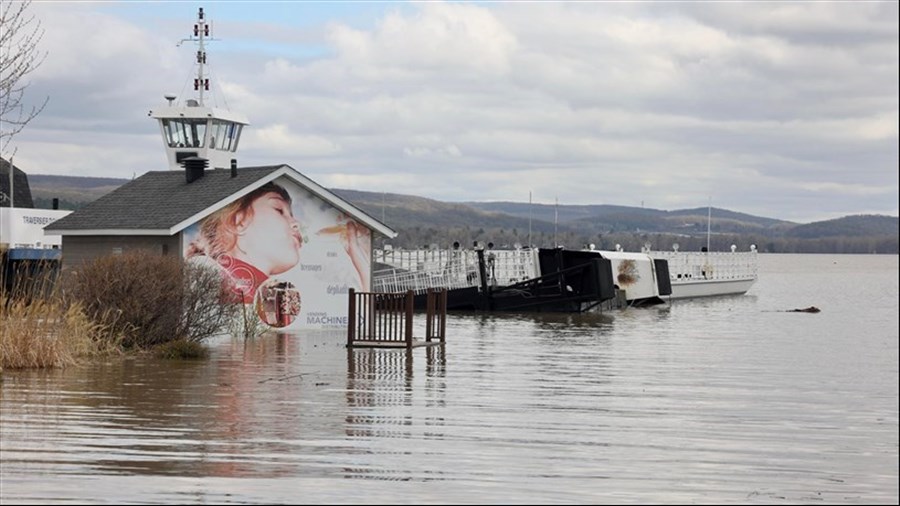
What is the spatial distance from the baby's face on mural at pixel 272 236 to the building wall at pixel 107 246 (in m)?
1.84

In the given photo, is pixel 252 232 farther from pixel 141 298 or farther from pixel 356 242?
pixel 141 298

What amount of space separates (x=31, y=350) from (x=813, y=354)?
1833 centimetres

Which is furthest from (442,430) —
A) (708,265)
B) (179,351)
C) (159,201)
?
(708,265)

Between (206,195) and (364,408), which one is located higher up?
(206,195)

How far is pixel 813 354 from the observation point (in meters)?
30.0

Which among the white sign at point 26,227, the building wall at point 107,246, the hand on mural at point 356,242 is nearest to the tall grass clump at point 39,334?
the building wall at point 107,246

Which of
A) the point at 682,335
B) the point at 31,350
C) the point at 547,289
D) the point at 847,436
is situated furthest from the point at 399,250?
the point at 847,436

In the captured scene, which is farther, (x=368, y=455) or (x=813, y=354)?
(x=813, y=354)

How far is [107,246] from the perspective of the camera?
95.7ft

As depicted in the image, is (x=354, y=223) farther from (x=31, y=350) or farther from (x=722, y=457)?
(x=722, y=457)

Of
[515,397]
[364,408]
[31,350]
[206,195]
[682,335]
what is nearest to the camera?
[364,408]

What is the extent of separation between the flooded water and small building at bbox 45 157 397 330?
3327 millimetres

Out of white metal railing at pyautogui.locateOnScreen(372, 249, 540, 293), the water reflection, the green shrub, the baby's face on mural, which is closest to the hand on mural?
the baby's face on mural

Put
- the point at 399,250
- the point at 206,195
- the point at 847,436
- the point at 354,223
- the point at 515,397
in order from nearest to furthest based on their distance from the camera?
1. the point at 847,436
2. the point at 515,397
3. the point at 206,195
4. the point at 354,223
5. the point at 399,250
